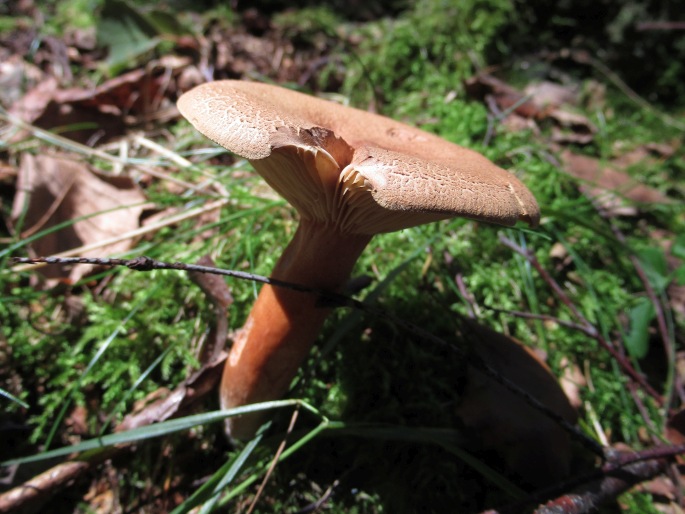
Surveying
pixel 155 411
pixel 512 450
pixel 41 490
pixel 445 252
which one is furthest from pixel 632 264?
pixel 41 490

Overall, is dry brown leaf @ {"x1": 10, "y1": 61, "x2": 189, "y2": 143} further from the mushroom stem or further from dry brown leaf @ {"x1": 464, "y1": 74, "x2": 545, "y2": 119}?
dry brown leaf @ {"x1": 464, "y1": 74, "x2": 545, "y2": 119}

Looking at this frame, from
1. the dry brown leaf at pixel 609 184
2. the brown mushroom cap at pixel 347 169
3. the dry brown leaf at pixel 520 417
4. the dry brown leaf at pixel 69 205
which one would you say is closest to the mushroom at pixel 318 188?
the brown mushroom cap at pixel 347 169

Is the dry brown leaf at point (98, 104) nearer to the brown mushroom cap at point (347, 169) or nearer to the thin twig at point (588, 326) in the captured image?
the brown mushroom cap at point (347, 169)

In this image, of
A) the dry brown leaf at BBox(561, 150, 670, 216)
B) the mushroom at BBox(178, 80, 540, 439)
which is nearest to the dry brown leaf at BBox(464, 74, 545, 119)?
the dry brown leaf at BBox(561, 150, 670, 216)

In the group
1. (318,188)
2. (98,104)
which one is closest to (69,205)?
(98,104)

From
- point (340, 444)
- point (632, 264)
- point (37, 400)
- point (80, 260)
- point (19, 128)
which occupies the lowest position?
point (37, 400)

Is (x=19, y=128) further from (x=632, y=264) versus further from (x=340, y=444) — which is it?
(x=632, y=264)
